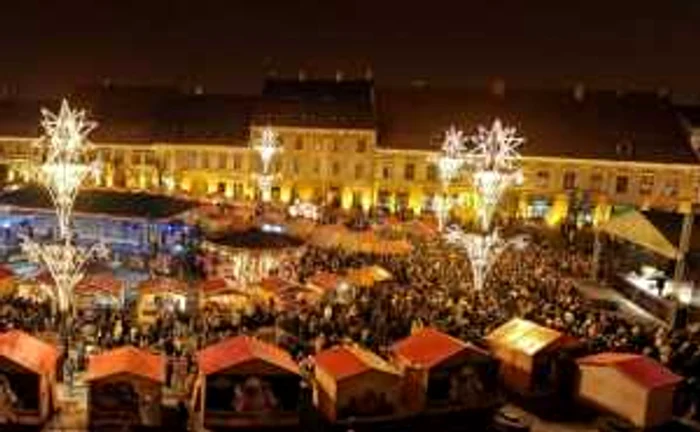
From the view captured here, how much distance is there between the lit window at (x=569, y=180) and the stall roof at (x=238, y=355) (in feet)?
124

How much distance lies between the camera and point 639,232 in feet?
114

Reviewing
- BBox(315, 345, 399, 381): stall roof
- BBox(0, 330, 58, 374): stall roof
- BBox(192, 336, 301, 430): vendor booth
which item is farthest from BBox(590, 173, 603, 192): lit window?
BBox(0, 330, 58, 374): stall roof

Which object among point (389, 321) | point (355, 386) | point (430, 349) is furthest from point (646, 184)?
point (355, 386)

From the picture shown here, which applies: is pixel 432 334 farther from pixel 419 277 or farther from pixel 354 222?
pixel 354 222

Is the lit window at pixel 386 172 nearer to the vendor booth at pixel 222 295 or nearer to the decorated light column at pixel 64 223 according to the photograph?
the decorated light column at pixel 64 223

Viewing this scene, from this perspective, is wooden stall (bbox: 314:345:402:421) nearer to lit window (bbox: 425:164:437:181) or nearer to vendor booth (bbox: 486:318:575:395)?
vendor booth (bbox: 486:318:575:395)

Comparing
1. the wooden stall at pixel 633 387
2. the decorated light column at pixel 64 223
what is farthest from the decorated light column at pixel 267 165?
the wooden stall at pixel 633 387

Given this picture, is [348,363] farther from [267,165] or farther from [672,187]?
[672,187]

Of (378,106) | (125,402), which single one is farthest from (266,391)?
(378,106)

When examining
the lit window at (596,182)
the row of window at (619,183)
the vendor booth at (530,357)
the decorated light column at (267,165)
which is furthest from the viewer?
the lit window at (596,182)

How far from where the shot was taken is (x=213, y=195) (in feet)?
184

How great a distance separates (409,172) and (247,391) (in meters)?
38.5

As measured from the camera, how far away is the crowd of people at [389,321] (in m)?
22.9

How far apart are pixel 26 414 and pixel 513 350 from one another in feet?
37.8
